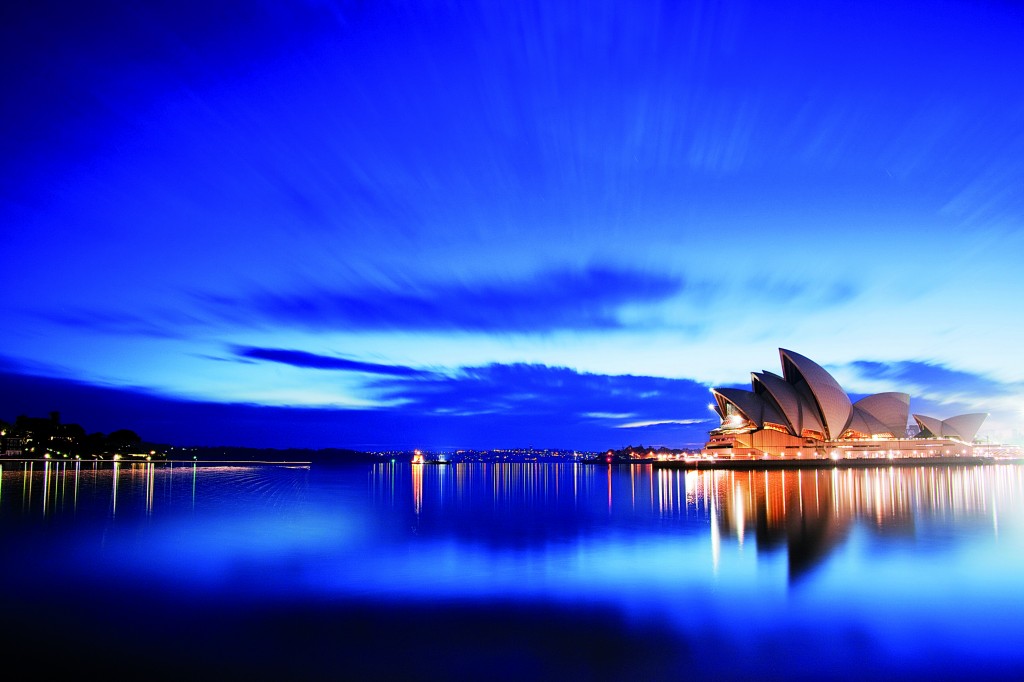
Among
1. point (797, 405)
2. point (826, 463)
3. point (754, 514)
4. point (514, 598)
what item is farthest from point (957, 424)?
point (514, 598)

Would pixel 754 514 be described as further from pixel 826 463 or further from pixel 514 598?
pixel 826 463

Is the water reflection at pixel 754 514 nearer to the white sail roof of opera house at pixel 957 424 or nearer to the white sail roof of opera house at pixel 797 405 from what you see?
the white sail roof of opera house at pixel 797 405

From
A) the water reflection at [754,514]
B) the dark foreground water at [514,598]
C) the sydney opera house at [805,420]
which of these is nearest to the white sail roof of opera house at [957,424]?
the sydney opera house at [805,420]

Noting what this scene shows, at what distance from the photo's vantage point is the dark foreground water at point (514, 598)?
7602 millimetres

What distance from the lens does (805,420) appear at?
7756 centimetres

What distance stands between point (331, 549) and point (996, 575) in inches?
531

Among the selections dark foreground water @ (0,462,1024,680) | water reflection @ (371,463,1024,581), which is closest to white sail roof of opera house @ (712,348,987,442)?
water reflection @ (371,463,1024,581)

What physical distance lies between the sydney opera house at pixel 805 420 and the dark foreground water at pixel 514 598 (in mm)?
57731

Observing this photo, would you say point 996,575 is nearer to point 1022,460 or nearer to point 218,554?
point 218,554

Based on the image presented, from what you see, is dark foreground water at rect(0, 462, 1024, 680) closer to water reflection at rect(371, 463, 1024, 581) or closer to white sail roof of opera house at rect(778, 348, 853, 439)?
water reflection at rect(371, 463, 1024, 581)

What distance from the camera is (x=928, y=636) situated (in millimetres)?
8852

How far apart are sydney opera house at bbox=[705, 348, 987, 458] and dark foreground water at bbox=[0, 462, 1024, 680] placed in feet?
189

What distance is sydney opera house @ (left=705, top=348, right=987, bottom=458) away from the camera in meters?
76.8

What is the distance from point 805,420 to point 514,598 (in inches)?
2939
